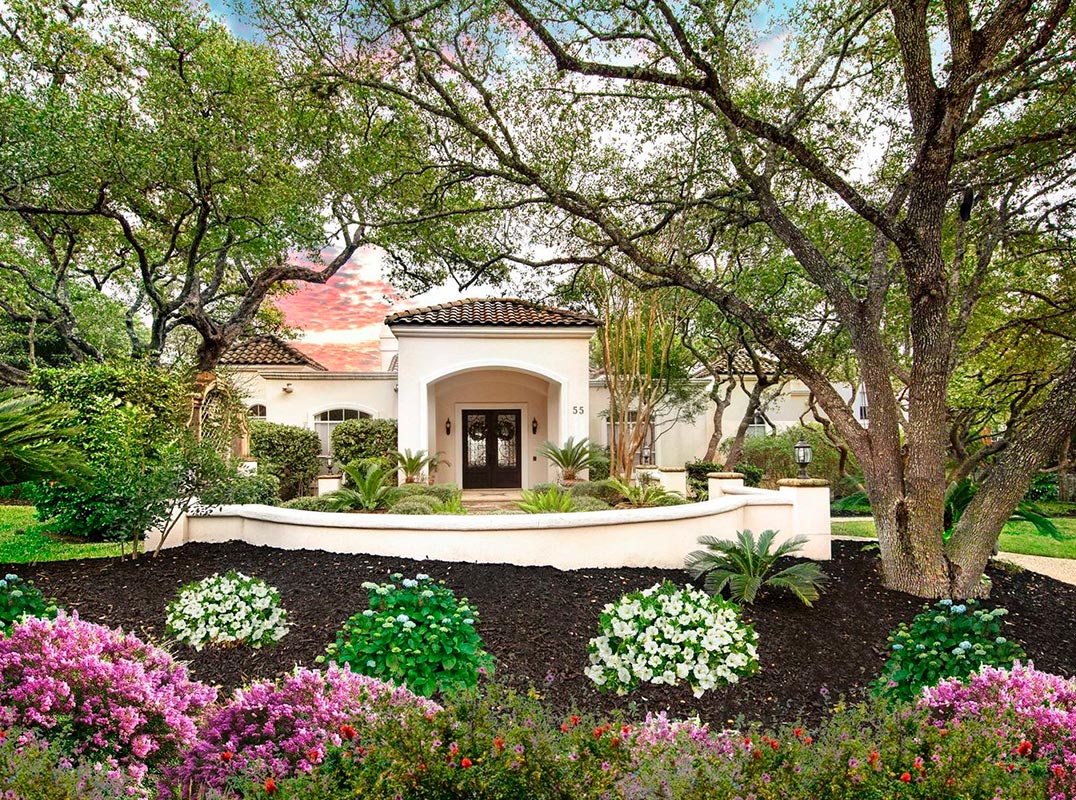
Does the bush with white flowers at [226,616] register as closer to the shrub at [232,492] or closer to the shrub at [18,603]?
the shrub at [18,603]

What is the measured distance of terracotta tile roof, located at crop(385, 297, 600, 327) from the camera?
14.3 meters

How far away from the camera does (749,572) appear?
20.5ft

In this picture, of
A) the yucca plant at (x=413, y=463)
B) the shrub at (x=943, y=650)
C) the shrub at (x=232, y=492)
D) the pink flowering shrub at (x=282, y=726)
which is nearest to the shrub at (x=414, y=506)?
the shrub at (x=232, y=492)

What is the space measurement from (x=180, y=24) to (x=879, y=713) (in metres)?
13.9

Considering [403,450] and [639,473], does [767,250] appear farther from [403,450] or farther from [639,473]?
[403,450]

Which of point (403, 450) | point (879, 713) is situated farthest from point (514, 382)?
point (879, 713)

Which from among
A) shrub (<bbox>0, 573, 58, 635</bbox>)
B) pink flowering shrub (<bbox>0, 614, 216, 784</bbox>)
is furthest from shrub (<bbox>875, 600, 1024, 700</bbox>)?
shrub (<bbox>0, 573, 58, 635</bbox>)

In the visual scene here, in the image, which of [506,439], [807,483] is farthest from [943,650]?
[506,439]

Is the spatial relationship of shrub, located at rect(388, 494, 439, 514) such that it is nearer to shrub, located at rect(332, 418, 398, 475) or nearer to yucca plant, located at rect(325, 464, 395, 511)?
yucca plant, located at rect(325, 464, 395, 511)

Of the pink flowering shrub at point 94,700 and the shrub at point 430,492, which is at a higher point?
the shrub at point 430,492

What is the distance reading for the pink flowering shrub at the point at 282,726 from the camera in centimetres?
258

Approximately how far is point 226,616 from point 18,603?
128 centimetres

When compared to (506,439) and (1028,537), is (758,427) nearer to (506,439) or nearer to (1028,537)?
(506,439)

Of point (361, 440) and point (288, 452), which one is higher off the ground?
point (361, 440)
